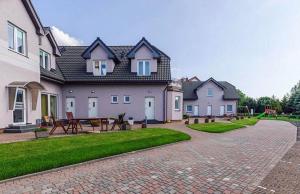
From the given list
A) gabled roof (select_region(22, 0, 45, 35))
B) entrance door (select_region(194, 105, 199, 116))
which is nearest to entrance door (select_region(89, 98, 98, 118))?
gabled roof (select_region(22, 0, 45, 35))

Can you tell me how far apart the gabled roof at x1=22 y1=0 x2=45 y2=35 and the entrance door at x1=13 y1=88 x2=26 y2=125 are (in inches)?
197

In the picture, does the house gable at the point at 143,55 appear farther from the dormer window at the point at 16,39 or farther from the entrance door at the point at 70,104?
the dormer window at the point at 16,39

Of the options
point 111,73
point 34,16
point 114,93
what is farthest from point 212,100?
point 34,16

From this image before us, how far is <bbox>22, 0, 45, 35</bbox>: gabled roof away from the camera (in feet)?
51.1

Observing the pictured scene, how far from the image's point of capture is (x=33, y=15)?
16.1 metres

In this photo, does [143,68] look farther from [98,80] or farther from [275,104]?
[275,104]

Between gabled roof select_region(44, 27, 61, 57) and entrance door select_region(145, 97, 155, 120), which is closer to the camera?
gabled roof select_region(44, 27, 61, 57)

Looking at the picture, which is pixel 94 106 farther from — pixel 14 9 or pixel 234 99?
pixel 234 99

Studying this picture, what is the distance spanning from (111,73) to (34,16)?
888 cm

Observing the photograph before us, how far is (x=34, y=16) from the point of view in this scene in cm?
1623

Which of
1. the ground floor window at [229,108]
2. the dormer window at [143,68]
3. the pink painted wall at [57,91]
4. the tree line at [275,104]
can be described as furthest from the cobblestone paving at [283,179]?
the tree line at [275,104]

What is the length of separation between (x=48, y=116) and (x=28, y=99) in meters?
3.74

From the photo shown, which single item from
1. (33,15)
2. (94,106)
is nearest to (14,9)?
(33,15)

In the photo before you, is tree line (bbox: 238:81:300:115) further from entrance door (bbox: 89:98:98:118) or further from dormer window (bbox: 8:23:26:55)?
dormer window (bbox: 8:23:26:55)
